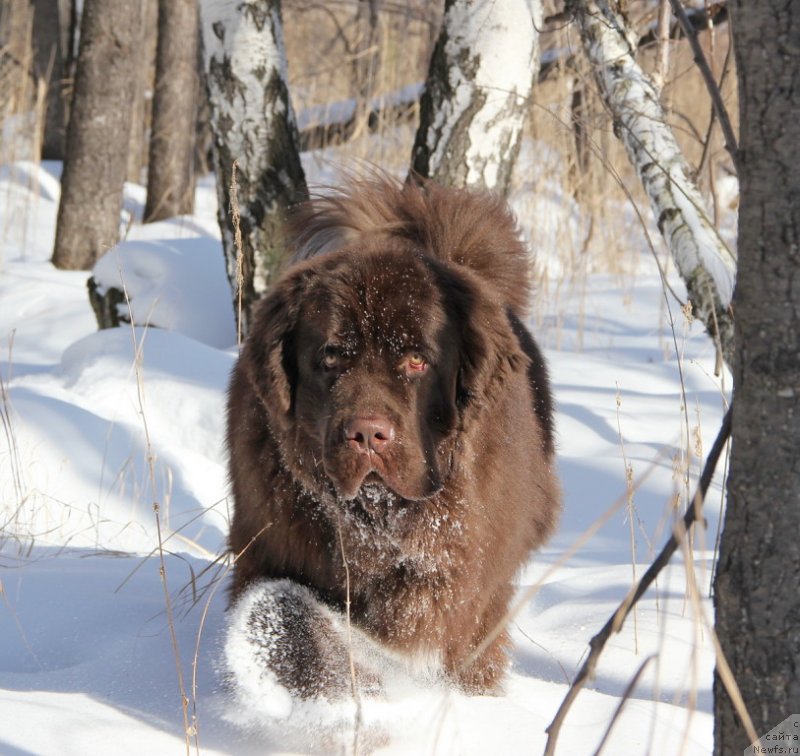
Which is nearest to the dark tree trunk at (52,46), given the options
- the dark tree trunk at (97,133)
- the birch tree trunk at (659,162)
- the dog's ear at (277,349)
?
the dark tree trunk at (97,133)

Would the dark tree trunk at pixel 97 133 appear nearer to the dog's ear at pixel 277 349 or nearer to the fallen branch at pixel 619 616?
the dog's ear at pixel 277 349

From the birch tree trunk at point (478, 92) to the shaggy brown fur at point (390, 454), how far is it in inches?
81.4

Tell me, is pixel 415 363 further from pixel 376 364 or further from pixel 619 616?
pixel 619 616

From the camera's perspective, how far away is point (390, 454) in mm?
2359

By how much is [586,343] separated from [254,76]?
3431 millimetres

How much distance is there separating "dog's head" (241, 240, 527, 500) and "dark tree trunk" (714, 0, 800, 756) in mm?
1004

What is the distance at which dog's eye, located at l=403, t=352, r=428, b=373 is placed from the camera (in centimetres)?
248

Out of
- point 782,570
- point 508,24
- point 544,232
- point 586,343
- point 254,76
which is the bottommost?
point 586,343

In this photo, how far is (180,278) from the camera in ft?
23.4

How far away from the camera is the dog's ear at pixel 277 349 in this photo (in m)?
2.59

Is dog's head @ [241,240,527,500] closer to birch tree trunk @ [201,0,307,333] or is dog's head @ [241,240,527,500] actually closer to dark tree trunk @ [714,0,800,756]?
dark tree trunk @ [714,0,800,756]

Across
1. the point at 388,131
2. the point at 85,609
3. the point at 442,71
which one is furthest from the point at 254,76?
the point at 388,131

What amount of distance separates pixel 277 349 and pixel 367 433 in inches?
17.3

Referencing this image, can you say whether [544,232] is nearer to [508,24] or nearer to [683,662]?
[508,24]
